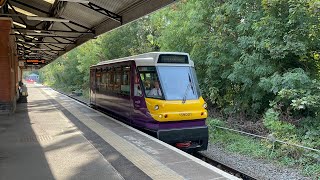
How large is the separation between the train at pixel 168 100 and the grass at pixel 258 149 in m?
1.92

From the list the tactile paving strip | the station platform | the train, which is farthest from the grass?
the tactile paving strip

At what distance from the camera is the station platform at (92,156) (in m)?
5.99

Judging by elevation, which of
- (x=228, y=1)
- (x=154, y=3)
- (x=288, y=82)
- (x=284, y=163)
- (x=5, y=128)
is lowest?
(x=284, y=163)

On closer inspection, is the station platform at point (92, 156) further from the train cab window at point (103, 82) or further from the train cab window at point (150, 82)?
the train cab window at point (103, 82)

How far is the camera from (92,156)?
721 centimetres

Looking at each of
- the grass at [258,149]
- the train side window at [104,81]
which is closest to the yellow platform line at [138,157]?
the grass at [258,149]

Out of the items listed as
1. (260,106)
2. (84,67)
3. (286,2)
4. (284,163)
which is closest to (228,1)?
(286,2)

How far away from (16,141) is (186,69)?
5.09 meters

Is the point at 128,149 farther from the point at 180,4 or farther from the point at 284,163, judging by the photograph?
the point at 180,4

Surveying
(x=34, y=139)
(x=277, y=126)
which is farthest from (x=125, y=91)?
(x=277, y=126)

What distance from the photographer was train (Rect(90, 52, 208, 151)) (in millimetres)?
9633

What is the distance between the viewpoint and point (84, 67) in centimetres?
3550

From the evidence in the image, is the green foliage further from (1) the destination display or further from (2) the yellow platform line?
(2) the yellow platform line

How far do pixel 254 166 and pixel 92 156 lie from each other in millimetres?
4648
